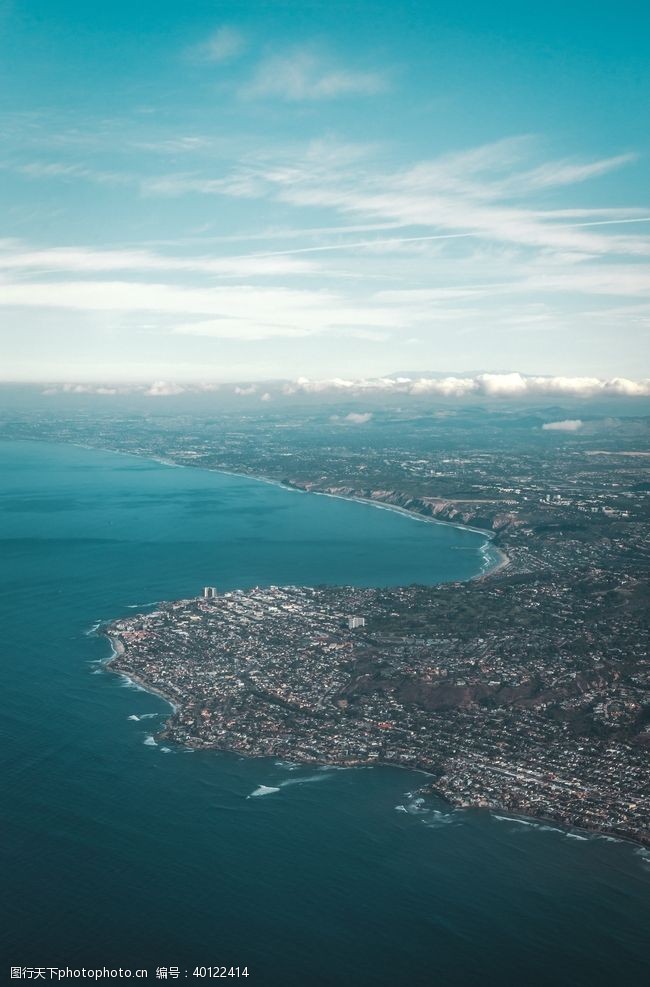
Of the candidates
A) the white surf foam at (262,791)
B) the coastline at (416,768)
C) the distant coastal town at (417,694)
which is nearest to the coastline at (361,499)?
the distant coastal town at (417,694)

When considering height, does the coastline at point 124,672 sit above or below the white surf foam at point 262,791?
above

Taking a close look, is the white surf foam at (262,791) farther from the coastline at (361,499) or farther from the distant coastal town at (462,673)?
the coastline at (361,499)

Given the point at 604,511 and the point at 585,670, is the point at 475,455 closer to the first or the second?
the point at 604,511

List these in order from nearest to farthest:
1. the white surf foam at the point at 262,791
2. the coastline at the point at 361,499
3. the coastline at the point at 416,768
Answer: the coastline at the point at 416,768, the white surf foam at the point at 262,791, the coastline at the point at 361,499


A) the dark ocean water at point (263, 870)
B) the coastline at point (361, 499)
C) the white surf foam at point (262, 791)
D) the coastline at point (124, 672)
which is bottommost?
the dark ocean water at point (263, 870)

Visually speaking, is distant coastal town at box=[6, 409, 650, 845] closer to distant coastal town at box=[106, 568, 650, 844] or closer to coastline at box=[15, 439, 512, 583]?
distant coastal town at box=[106, 568, 650, 844]

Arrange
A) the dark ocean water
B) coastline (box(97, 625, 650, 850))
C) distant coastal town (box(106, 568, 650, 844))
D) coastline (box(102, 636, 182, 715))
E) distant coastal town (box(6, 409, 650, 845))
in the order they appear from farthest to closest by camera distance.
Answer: coastline (box(102, 636, 182, 715)) < distant coastal town (box(6, 409, 650, 845)) < distant coastal town (box(106, 568, 650, 844)) < coastline (box(97, 625, 650, 850)) < the dark ocean water

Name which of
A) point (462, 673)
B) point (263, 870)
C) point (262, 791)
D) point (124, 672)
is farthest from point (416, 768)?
point (124, 672)

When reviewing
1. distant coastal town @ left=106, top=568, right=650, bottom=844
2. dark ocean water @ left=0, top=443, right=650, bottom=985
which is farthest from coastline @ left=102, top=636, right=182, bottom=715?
dark ocean water @ left=0, top=443, right=650, bottom=985

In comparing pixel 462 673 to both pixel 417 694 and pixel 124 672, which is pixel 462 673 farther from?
pixel 124 672

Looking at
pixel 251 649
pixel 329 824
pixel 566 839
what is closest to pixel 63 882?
pixel 329 824

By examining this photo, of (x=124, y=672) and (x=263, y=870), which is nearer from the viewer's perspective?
(x=263, y=870)
